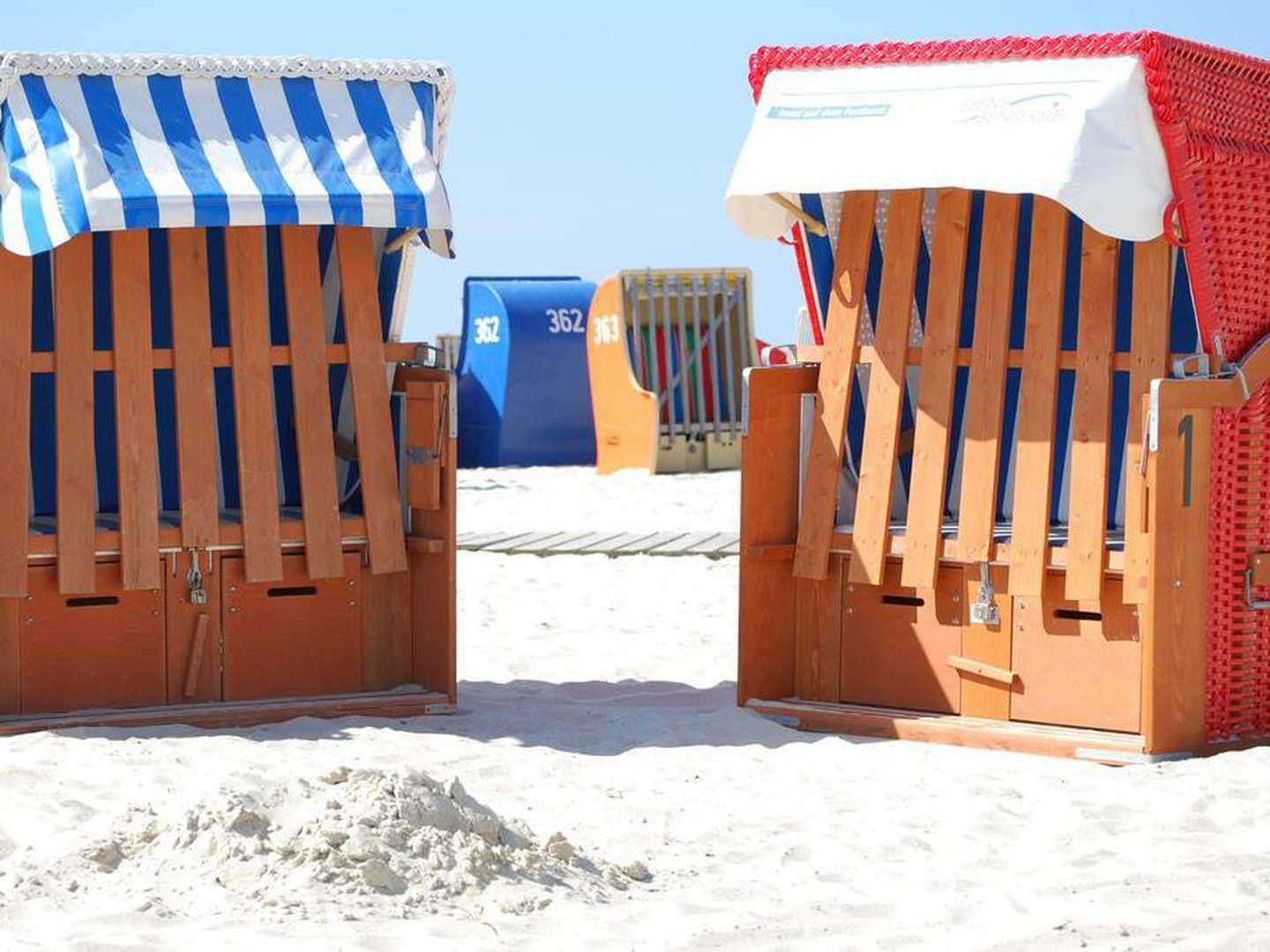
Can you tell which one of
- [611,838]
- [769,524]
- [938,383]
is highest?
[938,383]

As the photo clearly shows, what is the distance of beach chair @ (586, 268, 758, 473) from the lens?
16.7m

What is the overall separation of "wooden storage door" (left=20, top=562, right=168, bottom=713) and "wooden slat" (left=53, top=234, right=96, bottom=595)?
115 mm

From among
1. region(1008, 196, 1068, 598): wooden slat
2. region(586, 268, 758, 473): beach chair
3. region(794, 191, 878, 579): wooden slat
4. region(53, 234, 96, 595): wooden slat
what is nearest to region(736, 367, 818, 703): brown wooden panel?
region(794, 191, 878, 579): wooden slat

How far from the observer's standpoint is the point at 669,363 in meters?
16.8

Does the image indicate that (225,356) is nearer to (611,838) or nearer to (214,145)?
(214,145)

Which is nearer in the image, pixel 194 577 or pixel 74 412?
pixel 74 412

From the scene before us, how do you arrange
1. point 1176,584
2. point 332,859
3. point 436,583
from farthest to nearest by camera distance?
point 436,583, point 1176,584, point 332,859

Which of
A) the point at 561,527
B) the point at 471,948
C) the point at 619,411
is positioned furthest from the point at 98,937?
the point at 619,411

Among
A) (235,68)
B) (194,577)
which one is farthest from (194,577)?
(235,68)

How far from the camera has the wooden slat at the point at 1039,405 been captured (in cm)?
650

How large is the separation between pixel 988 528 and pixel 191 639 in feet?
8.85

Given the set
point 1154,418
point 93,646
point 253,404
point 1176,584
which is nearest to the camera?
point 1154,418

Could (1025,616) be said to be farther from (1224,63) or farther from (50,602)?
(50,602)

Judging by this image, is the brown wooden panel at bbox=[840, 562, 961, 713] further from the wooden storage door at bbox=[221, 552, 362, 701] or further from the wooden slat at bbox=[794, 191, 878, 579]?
the wooden storage door at bbox=[221, 552, 362, 701]
